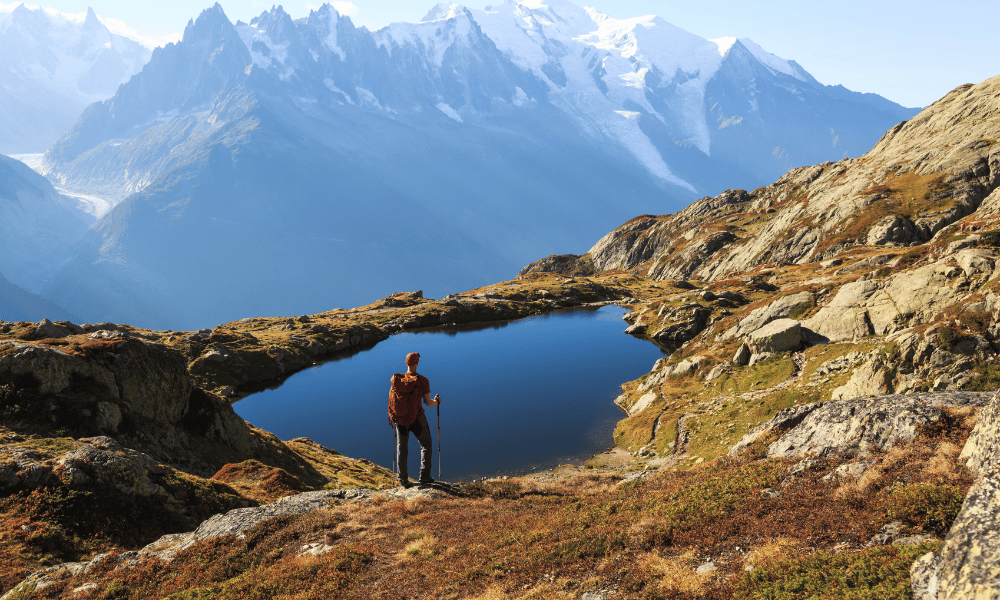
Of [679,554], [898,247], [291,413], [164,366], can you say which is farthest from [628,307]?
[679,554]

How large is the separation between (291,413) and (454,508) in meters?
58.3

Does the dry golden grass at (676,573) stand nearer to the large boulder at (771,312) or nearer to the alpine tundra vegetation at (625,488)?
the alpine tundra vegetation at (625,488)

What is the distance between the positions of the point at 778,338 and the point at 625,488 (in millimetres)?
30842

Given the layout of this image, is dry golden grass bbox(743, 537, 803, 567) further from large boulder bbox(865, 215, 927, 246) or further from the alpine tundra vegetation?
large boulder bbox(865, 215, 927, 246)

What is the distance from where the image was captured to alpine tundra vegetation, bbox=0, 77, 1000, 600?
10602 millimetres

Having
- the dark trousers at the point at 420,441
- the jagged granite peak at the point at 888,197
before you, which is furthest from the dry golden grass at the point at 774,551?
the jagged granite peak at the point at 888,197

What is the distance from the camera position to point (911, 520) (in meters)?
10.4

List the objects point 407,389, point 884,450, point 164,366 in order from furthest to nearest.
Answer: point 164,366 < point 407,389 < point 884,450

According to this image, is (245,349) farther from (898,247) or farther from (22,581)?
(898,247)

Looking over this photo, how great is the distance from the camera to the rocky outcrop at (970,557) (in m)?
6.66

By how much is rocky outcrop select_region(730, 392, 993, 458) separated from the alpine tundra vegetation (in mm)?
96

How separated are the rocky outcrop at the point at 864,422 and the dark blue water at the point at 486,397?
30093 mm

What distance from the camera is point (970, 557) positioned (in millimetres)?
6961

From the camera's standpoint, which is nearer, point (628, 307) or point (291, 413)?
point (291, 413)
